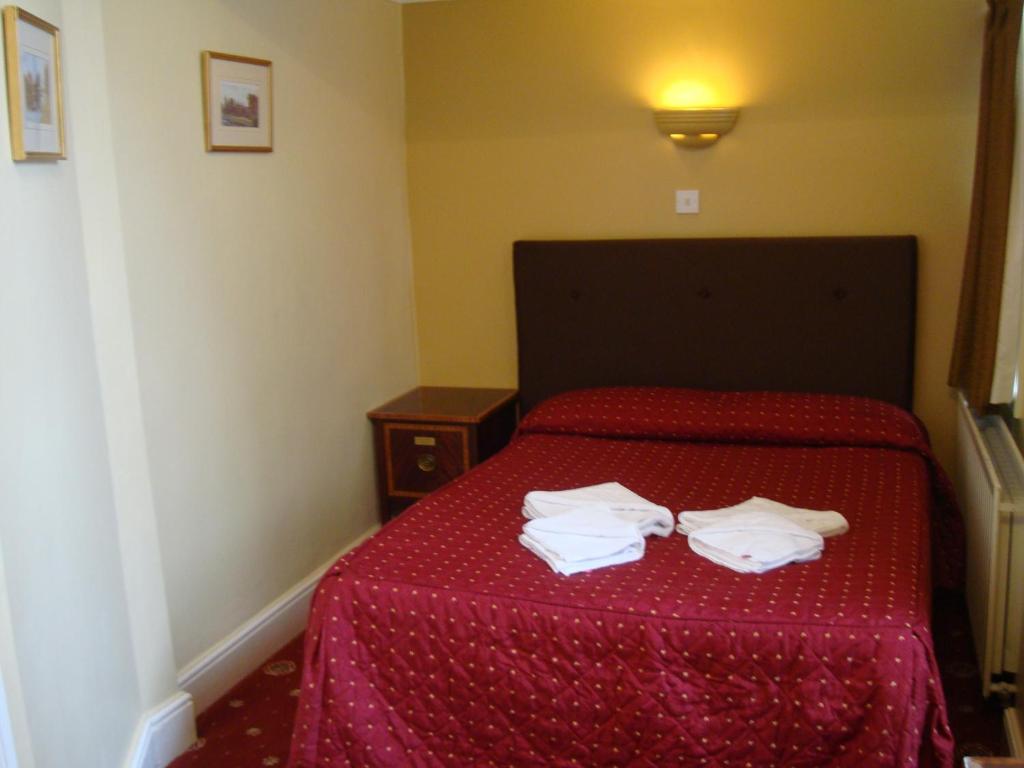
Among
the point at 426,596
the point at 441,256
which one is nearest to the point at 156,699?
the point at 426,596

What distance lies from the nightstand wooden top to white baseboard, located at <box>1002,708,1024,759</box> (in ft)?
5.95

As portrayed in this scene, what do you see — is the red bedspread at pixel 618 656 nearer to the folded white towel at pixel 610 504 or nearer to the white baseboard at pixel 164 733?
the folded white towel at pixel 610 504

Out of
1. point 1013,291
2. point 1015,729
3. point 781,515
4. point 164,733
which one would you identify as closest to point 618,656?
point 781,515

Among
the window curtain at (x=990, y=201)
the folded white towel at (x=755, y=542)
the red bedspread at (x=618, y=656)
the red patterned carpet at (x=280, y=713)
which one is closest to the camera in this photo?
the red bedspread at (x=618, y=656)

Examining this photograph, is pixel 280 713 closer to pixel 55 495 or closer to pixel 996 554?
pixel 55 495

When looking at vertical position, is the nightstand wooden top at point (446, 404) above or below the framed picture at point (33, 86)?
below

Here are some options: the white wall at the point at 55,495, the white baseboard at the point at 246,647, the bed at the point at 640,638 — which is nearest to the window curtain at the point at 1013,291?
the bed at the point at 640,638

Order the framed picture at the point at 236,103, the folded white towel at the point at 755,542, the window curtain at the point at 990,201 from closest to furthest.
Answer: the folded white towel at the point at 755,542 < the framed picture at the point at 236,103 < the window curtain at the point at 990,201

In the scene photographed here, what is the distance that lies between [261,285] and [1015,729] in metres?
2.25

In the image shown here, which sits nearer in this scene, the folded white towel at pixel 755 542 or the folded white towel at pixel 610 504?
the folded white towel at pixel 755 542

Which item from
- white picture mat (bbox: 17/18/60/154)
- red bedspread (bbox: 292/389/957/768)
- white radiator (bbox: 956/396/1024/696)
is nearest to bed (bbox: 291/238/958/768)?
red bedspread (bbox: 292/389/957/768)

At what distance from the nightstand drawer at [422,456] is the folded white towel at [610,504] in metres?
0.87

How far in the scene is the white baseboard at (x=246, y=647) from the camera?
2.75 metres

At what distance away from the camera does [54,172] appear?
2082 mm
